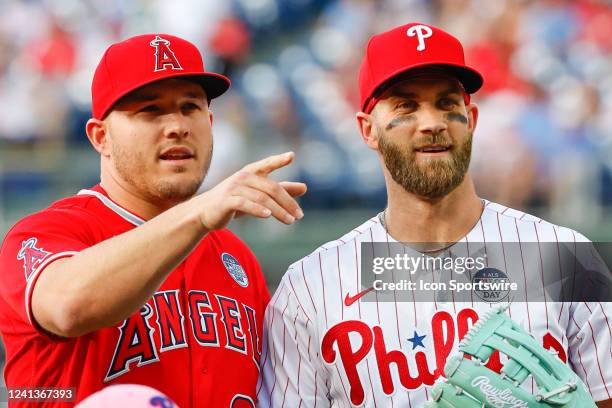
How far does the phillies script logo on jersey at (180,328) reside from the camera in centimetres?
243

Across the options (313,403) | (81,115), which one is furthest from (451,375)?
(81,115)

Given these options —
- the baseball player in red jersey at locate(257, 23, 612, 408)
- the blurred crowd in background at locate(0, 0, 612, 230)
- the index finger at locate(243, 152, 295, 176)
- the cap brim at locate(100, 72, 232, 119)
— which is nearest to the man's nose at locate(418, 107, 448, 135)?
the baseball player in red jersey at locate(257, 23, 612, 408)

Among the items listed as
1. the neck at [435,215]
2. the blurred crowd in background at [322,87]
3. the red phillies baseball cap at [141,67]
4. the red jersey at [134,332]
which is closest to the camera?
the red jersey at [134,332]

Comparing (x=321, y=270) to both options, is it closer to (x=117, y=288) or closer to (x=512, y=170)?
(x=117, y=288)

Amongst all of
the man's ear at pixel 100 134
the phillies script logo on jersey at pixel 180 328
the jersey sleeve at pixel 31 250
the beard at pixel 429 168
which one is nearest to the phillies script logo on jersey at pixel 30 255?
the jersey sleeve at pixel 31 250

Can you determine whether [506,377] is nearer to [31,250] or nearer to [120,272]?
[120,272]

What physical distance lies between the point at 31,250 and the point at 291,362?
0.79m

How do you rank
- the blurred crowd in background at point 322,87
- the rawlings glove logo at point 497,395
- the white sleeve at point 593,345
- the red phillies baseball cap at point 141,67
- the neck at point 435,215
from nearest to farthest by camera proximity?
the rawlings glove logo at point 497,395 → the white sleeve at point 593,345 → the red phillies baseball cap at point 141,67 → the neck at point 435,215 → the blurred crowd in background at point 322,87

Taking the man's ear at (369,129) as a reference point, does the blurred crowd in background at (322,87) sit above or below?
above

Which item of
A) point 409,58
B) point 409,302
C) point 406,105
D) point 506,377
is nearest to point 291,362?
point 409,302

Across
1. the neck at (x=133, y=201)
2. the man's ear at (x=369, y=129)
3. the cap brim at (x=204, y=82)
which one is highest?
the cap brim at (x=204, y=82)

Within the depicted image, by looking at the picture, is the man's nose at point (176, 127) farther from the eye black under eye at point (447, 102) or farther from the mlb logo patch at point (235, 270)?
the eye black under eye at point (447, 102)

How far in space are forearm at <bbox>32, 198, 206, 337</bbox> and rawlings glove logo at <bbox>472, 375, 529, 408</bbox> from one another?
72 cm

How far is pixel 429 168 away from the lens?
8.47 ft
